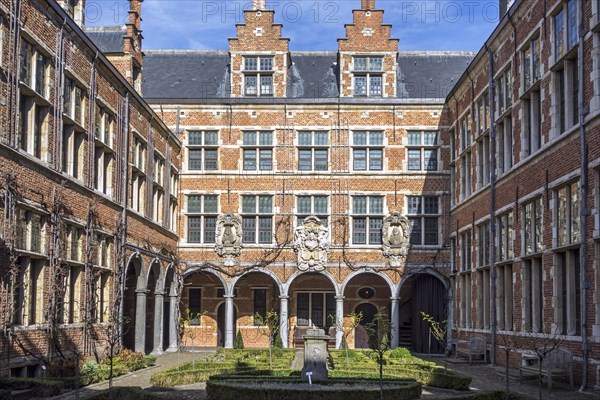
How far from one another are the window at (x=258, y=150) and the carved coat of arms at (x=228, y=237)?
77.8 inches

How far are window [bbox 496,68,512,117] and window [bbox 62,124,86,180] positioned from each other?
413 inches

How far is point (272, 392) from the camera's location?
13.0 m

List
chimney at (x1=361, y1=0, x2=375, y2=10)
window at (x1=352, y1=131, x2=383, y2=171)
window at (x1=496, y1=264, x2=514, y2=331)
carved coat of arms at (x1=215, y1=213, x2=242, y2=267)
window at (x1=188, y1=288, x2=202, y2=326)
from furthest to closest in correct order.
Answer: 1. window at (x1=188, y1=288, x2=202, y2=326)
2. chimney at (x1=361, y1=0, x2=375, y2=10)
3. window at (x1=352, y1=131, x2=383, y2=171)
4. carved coat of arms at (x1=215, y1=213, x2=242, y2=267)
5. window at (x1=496, y1=264, x2=514, y2=331)

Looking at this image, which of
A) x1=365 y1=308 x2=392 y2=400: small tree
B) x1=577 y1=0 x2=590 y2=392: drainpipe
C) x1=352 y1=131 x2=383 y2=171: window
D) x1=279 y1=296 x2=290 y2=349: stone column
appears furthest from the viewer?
x1=352 y1=131 x2=383 y2=171: window

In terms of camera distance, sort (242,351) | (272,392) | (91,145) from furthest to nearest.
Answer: (242,351) < (91,145) < (272,392)

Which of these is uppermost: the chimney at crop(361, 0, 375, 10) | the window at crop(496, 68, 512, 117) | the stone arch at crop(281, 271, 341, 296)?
the chimney at crop(361, 0, 375, 10)

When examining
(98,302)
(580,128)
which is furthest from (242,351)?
(580,128)

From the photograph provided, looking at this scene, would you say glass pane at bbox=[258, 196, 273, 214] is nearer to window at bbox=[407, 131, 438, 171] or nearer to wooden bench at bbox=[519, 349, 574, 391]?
window at bbox=[407, 131, 438, 171]

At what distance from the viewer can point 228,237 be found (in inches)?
1158

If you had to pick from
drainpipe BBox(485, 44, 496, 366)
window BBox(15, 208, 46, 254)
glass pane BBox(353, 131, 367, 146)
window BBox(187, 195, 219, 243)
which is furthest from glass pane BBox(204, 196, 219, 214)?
window BBox(15, 208, 46, 254)

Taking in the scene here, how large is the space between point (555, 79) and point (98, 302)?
37.4 ft

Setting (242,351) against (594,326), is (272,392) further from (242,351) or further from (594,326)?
(242,351)

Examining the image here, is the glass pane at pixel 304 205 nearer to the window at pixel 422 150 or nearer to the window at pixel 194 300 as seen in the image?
the window at pixel 422 150

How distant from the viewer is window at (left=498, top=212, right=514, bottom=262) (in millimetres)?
20547
